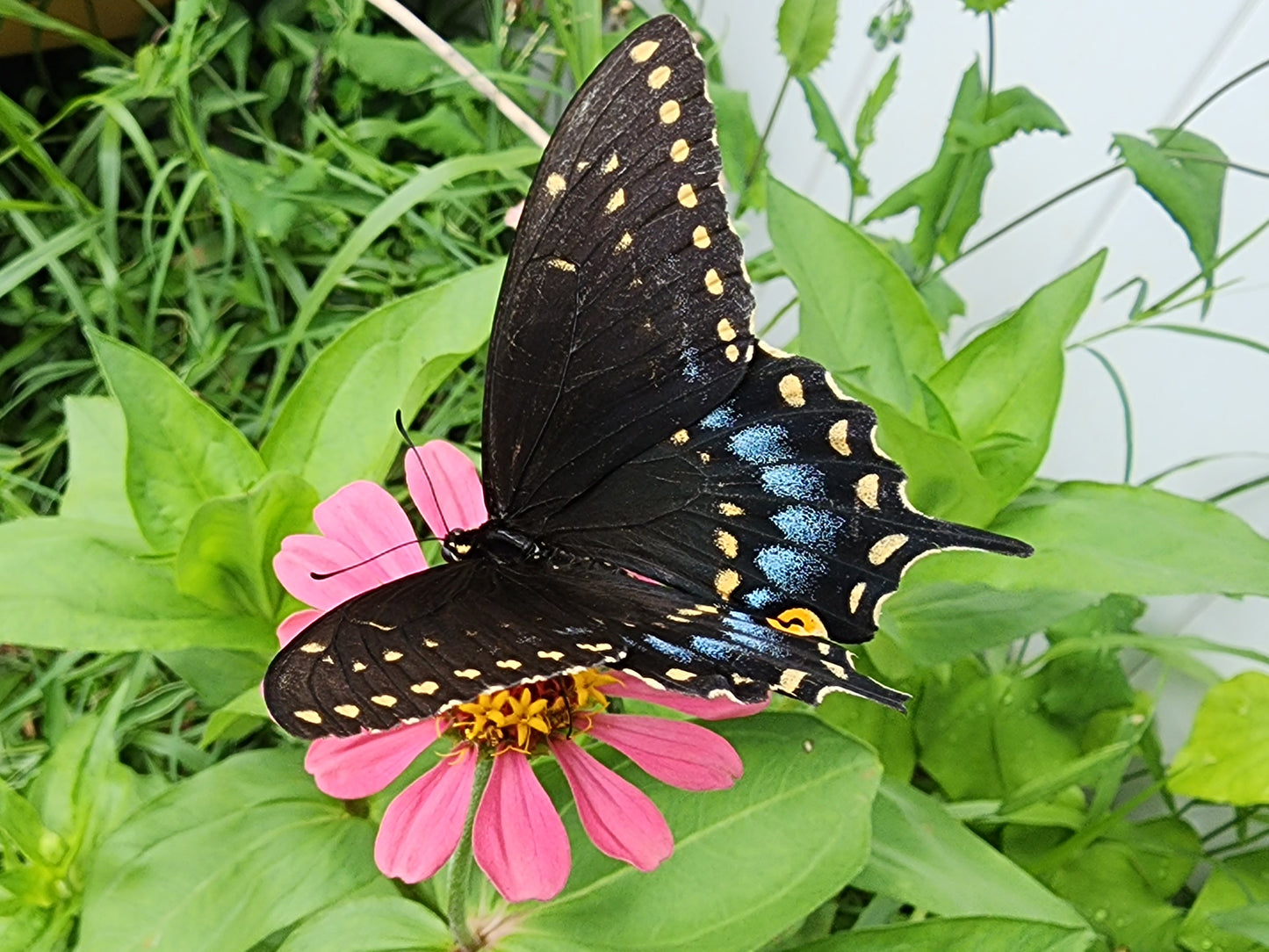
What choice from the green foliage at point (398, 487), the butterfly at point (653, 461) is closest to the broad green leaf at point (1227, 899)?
the green foliage at point (398, 487)

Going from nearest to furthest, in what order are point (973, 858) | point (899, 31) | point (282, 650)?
1. point (282, 650)
2. point (973, 858)
3. point (899, 31)

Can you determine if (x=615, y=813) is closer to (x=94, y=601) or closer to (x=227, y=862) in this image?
(x=227, y=862)

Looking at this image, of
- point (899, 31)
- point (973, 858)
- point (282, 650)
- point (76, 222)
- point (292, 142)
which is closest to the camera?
point (282, 650)

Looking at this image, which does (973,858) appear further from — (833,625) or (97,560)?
(97,560)

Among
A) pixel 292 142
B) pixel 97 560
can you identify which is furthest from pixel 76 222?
pixel 97 560

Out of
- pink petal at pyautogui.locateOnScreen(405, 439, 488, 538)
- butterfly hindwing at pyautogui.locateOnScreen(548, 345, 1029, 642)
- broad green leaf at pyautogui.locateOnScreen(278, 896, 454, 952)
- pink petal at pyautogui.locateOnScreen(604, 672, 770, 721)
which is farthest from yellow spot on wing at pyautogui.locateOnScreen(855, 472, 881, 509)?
broad green leaf at pyautogui.locateOnScreen(278, 896, 454, 952)

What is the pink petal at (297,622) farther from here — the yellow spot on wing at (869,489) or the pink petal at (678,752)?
the yellow spot on wing at (869,489)

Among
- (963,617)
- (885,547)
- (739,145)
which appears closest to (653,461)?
(885,547)
